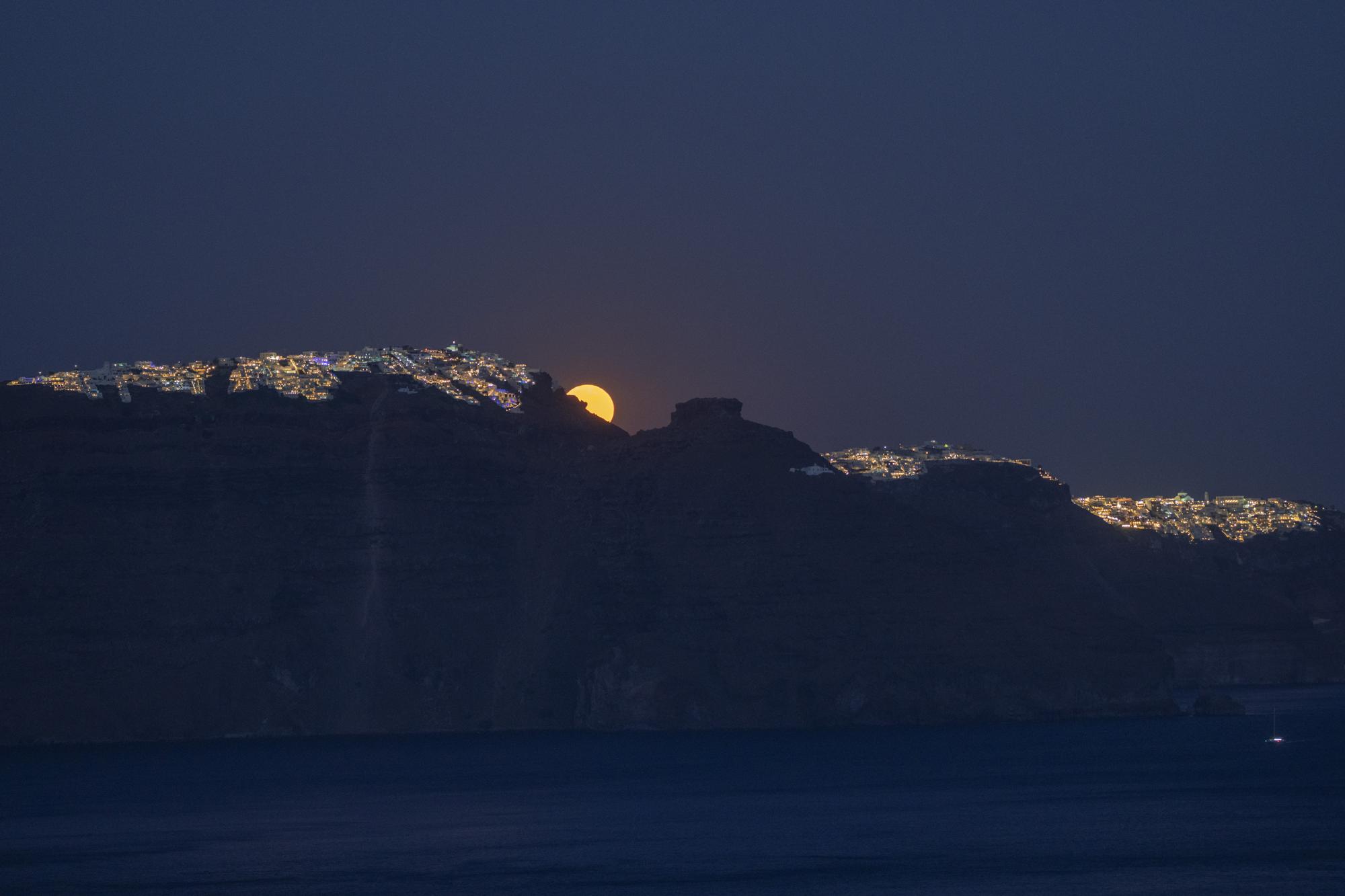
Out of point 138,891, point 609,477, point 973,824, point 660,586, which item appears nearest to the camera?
point 138,891

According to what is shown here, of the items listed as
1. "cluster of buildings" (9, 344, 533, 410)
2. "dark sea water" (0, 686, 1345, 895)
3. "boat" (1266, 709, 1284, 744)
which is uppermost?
"cluster of buildings" (9, 344, 533, 410)

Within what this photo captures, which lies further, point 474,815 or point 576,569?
point 576,569

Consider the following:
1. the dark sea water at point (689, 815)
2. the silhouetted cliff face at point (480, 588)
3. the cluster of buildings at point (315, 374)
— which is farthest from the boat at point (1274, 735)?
the cluster of buildings at point (315, 374)

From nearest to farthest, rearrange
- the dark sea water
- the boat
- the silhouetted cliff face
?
the dark sea water < the boat < the silhouetted cliff face

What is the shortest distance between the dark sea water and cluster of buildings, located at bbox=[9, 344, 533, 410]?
3684 cm

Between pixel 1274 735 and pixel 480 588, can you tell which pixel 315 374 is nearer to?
pixel 480 588

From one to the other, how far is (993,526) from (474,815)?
85.3m

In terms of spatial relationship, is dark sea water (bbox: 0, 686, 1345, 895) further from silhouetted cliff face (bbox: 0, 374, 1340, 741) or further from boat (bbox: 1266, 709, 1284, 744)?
silhouetted cliff face (bbox: 0, 374, 1340, 741)

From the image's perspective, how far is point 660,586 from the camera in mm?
158500

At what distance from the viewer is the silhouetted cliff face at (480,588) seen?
500 ft

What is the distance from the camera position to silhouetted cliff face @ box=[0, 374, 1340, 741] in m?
152

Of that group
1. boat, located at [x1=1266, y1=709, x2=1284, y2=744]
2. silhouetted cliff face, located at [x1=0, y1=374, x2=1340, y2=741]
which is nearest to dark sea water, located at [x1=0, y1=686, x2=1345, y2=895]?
boat, located at [x1=1266, y1=709, x2=1284, y2=744]

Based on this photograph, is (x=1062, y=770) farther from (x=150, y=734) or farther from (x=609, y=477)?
(x=150, y=734)

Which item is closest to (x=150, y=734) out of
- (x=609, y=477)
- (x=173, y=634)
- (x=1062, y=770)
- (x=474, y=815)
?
(x=173, y=634)
